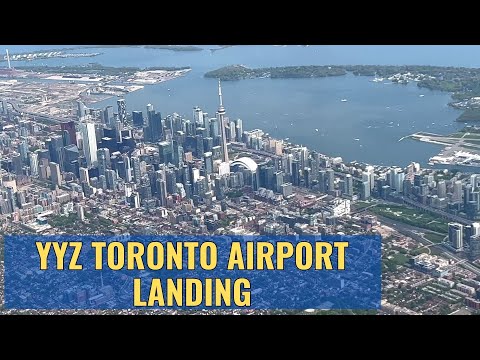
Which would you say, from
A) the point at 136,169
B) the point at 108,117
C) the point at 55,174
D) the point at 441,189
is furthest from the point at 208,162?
the point at 441,189

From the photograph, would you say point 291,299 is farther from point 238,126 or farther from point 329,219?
point 238,126

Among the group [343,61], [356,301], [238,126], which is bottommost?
[356,301]

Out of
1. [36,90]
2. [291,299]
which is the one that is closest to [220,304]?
[291,299]

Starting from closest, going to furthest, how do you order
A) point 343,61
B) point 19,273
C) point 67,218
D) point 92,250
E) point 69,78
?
point 19,273 → point 92,250 → point 67,218 → point 343,61 → point 69,78

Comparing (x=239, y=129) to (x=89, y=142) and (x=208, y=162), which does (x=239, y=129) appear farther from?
(x=89, y=142)

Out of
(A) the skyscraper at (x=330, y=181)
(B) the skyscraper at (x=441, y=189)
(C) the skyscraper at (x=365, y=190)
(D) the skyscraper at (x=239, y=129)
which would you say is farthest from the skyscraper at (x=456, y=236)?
(D) the skyscraper at (x=239, y=129)

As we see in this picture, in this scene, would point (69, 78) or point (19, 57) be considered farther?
point (69, 78)

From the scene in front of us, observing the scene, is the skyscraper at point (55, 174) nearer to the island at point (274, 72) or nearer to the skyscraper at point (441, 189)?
the island at point (274, 72)
